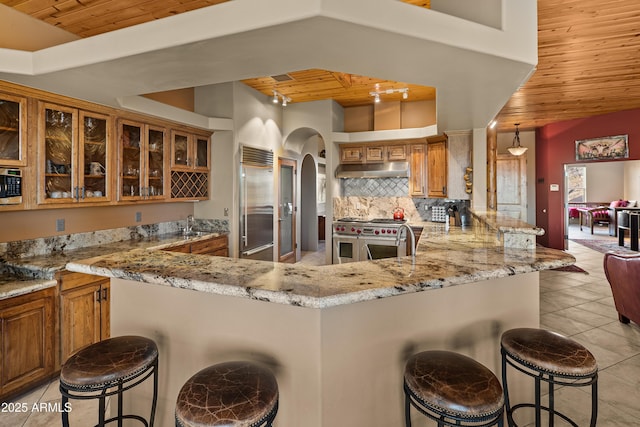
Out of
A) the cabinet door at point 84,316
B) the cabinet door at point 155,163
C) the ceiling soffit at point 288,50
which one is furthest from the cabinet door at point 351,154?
the cabinet door at point 84,316

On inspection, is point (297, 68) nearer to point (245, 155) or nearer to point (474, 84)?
point (474, 84)

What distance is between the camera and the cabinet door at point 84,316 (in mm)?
2533

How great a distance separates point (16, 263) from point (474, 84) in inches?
151

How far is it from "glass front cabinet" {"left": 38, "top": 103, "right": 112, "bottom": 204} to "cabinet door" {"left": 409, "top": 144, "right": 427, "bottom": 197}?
433cm

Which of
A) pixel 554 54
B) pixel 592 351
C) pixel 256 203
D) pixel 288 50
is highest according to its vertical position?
pixel 554 54

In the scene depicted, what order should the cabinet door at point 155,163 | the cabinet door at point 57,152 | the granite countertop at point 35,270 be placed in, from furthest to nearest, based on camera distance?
the cabinet door at point 155,163, the cabinet door at point 57,152, the granite countertop at point 35,270

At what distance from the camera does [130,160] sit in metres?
3.49

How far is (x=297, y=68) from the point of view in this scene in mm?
2072

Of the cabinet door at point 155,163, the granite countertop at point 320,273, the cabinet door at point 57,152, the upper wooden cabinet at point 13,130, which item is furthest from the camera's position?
the cabinet door at point 155,163

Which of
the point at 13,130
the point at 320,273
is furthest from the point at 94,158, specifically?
the point at 320,273

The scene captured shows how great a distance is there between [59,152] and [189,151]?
5.09 feet

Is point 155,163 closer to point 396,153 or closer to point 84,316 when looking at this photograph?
point 84,316

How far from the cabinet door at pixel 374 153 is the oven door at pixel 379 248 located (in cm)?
142

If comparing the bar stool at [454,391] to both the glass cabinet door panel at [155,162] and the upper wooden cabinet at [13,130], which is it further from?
the glass cabinet door panel at [155,162]
